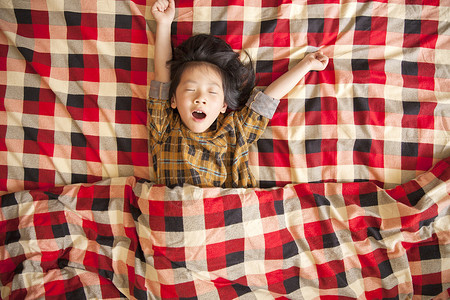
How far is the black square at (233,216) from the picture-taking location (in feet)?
4.21

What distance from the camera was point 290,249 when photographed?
4.36 feet

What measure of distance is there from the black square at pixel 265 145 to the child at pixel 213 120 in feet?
0.21

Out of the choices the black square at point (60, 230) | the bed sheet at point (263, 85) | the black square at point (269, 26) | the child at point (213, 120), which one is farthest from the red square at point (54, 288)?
the black square at point (269, 26)

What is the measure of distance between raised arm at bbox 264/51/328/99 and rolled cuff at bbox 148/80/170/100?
0.41 metres

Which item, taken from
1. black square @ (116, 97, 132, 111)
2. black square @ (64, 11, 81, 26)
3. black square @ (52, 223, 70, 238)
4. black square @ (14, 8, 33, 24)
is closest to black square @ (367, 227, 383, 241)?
black square @ (116, 97, 132, 111)

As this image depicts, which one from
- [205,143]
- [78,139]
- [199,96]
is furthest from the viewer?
[78,139]

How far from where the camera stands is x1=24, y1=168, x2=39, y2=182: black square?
1.46m

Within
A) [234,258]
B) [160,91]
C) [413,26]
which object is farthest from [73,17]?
[413,26]

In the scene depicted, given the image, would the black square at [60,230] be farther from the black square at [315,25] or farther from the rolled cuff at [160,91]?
the black square at [315,25]

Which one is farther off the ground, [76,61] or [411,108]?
[76,61]

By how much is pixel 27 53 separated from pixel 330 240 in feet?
4.84

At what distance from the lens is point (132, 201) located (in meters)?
1.38

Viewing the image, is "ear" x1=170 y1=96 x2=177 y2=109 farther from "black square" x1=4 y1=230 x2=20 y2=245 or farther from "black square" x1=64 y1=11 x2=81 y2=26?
"black square" x1=4 y1=230 x2=20 y2=245

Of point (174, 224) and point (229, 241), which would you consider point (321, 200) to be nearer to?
point (229, 241)
